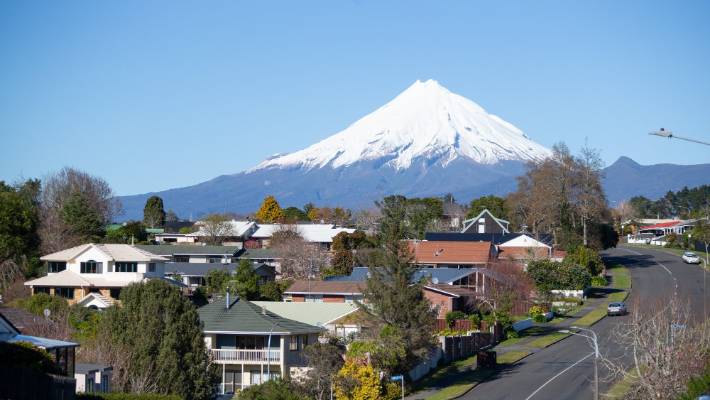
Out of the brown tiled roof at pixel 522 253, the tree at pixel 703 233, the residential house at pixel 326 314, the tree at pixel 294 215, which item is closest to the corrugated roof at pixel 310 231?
the tree at pixel 294 215

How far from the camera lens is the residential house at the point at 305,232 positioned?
433 ft

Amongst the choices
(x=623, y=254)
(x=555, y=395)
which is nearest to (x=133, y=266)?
(x=555, y=395)

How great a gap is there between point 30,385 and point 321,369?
19708 mm

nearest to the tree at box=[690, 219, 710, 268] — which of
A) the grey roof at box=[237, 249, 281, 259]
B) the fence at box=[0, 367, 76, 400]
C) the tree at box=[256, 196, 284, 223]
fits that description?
the grey roof at box=[237, 249, 281, 259]

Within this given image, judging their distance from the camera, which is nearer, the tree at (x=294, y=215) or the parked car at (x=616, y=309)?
the parked car at (x=616, y=309)

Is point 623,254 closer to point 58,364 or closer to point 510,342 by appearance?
point 510,342

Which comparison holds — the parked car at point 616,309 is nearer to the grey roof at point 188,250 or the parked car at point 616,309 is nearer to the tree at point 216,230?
the grey roof at point 188,250

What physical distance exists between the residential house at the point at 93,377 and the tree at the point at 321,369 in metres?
9.29

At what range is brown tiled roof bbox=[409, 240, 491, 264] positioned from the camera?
98.9 metres

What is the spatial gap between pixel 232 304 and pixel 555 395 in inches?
716

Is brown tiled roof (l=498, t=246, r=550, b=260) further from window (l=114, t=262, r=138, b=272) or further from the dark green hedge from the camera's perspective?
the dark green hedge

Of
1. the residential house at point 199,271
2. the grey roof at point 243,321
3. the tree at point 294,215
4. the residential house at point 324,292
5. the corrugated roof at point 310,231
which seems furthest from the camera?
the tree at point 294,215

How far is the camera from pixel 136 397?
37.4 metres

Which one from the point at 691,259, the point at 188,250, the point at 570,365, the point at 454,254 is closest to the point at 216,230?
the point at 188,250
